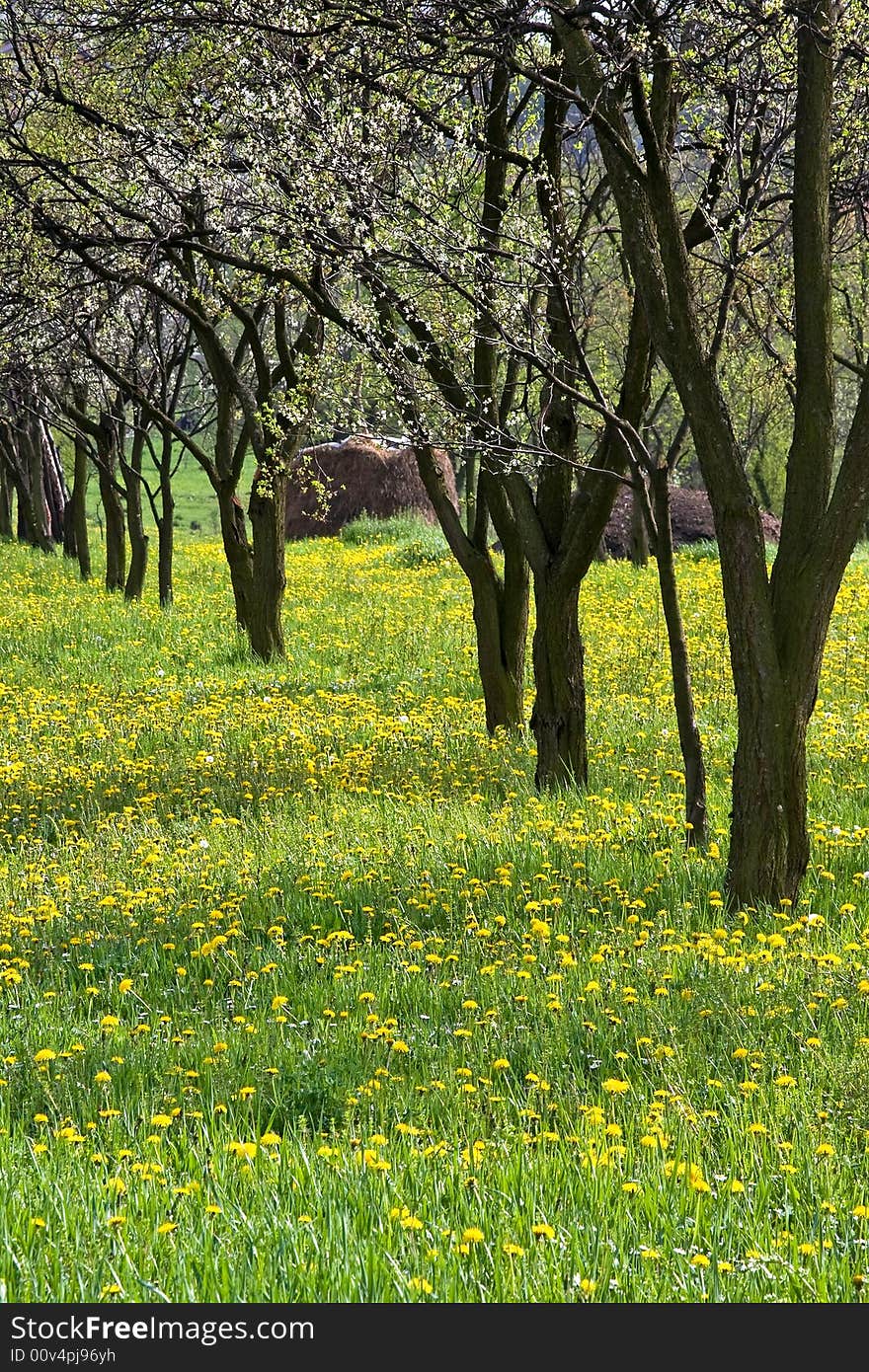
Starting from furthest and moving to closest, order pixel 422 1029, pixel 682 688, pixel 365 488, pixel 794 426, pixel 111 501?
pixel 365 488 < pixel 111 501 < pixel 682 688 < pixel 794 426 < pixel 422 1029

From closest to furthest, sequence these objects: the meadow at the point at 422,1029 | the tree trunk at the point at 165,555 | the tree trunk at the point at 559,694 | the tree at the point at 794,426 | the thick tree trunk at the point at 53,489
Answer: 1. the meadow at the point at 422,1029
2. the tree at the point at 794,426
3. the tree trunk at the point at 559,694
4. the tree trunk at the point at 165,555
5. the thick tree trunk at the point at 53,489

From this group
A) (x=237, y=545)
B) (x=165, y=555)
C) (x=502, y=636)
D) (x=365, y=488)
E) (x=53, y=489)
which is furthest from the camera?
(x=53, y=489)

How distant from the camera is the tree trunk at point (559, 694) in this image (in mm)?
8938

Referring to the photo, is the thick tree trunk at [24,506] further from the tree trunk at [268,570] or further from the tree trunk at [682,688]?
the tree trunk at [682,688]

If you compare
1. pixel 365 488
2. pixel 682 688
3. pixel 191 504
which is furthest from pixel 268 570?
pixel 191 504

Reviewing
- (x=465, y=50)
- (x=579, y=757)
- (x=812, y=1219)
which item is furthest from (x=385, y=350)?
(x=812, y=1219)

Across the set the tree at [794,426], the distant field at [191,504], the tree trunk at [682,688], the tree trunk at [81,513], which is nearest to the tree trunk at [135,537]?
the tree trunk at [81,513]

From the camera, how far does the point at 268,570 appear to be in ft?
49.2

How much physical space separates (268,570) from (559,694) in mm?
6802

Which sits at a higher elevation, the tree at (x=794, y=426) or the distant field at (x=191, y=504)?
the distant field at (x=191, y=504)

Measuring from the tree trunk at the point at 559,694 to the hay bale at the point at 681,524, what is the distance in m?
18.6

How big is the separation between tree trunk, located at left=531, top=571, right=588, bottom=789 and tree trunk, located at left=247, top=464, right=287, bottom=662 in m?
6.21

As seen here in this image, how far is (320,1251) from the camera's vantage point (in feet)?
10.7

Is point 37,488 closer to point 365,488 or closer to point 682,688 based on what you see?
point 365,488
